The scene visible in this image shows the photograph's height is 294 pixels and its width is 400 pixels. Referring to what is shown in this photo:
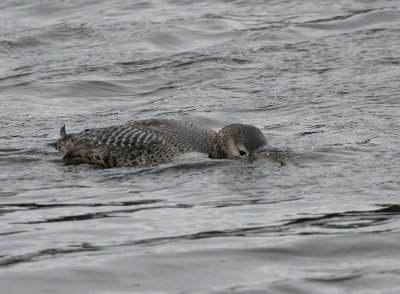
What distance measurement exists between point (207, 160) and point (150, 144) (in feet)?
1.77

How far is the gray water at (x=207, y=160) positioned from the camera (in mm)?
7734

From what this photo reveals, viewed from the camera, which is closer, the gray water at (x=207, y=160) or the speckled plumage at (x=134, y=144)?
the gray water at (x=207, y=160)

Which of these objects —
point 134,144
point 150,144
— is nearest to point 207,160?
point 150,144

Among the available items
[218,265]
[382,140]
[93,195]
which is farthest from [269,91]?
[218,265]

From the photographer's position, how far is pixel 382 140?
38.3ft

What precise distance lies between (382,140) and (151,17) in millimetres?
8426

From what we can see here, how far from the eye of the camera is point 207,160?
11.1m

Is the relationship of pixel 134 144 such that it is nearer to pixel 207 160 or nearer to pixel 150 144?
pixel 150 144

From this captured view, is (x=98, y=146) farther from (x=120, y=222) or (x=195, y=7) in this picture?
(x=195, y=7)

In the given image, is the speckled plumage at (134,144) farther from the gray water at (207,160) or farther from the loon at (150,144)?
the gray water at (207,160)

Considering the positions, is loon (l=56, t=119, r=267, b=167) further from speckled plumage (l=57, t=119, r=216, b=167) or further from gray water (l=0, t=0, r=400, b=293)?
gray water (l=0, t=0, r=400, b=293)

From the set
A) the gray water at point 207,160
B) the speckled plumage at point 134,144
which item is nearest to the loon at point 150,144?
the speckled plumage at point 134,144

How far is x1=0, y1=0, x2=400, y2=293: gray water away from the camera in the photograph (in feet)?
25.4

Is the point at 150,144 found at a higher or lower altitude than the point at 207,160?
higher
